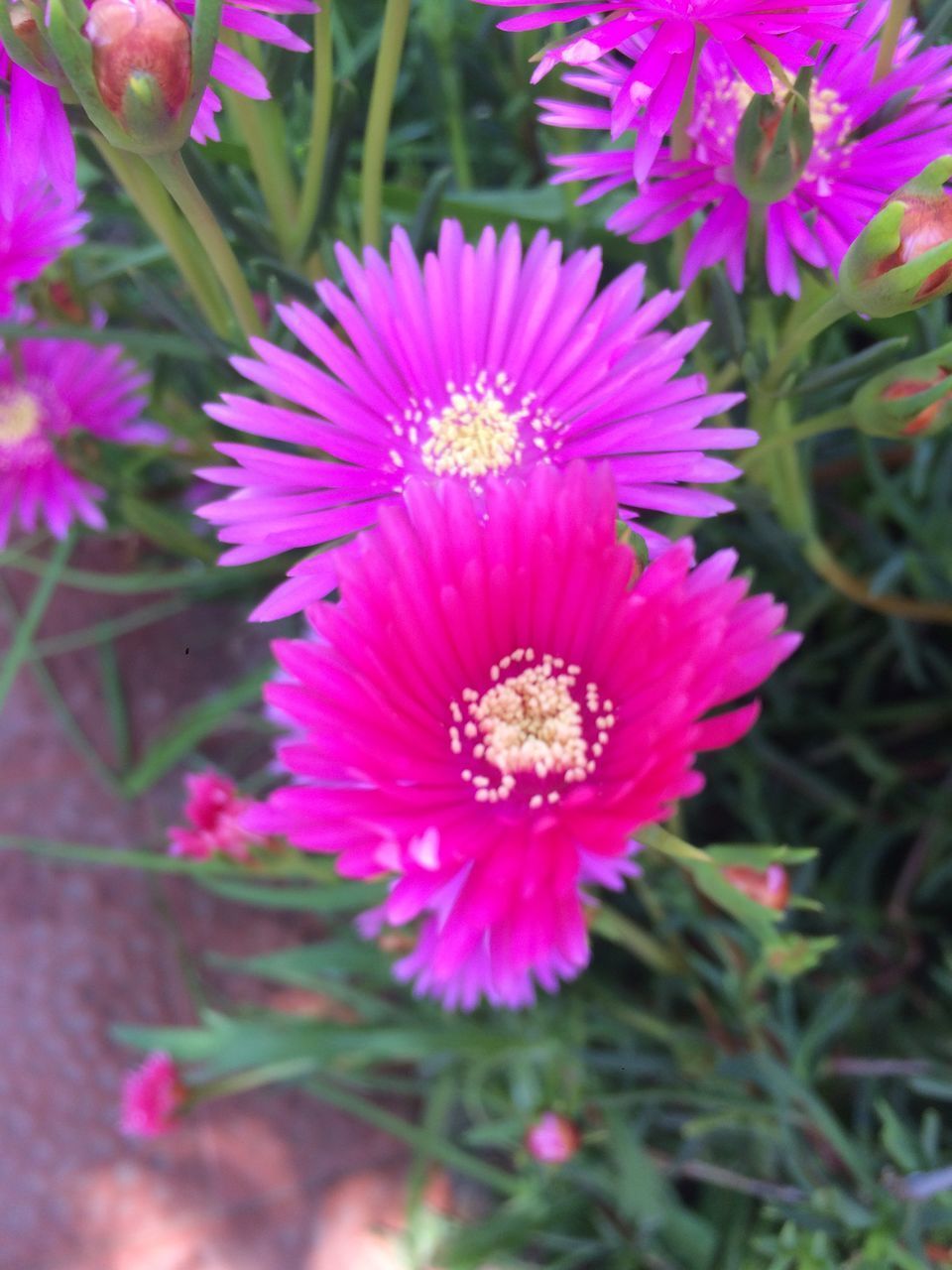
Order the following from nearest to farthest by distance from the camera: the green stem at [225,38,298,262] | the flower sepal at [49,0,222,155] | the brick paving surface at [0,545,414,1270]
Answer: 1. the flower sepal at [49,0,222,155]
2. the green stem at [225,38,298,262]
3. the brick paving surface at [0,545,414,1270]

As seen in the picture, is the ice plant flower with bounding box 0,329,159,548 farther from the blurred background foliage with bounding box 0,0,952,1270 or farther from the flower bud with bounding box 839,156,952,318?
the flower bud with bounding box 839,156,952,318

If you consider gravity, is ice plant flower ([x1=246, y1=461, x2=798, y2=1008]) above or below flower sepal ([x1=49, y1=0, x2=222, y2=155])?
below

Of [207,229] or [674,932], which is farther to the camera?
[674,932]

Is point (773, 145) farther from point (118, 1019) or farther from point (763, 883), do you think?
point (118, 1019)

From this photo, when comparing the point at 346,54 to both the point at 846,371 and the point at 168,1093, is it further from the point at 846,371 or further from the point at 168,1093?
the point at 168,1093

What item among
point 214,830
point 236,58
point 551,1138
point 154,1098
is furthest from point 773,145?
point 154,1098

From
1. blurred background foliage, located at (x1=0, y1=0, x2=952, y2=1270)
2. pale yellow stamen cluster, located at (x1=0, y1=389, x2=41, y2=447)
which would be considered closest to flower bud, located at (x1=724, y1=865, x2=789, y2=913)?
blurred background foliage, located at (x1=0, y1=0, x2=952, y2=1270)

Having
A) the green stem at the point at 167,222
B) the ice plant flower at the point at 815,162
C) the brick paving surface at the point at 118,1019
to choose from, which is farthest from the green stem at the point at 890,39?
the brick paving surface at the point at 118,1019
